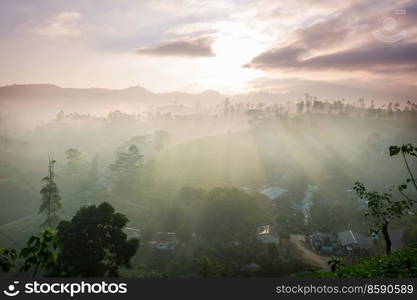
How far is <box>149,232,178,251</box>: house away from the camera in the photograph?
4920cm

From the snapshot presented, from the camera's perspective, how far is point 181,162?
111 meters

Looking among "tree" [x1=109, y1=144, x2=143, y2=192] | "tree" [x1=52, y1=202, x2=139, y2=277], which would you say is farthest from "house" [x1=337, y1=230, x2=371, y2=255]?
"tree" [x1=109, y1=144, x2=143, y2=192]

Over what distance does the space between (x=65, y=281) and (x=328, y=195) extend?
230ft

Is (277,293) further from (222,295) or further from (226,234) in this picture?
(226,234)

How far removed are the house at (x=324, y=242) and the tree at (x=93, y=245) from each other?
31.3 m

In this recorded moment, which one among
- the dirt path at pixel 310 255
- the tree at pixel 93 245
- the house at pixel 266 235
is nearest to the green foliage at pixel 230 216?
the house at pixel 266 235

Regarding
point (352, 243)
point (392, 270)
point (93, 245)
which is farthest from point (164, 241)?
point (392, 270)

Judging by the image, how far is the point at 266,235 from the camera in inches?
2055

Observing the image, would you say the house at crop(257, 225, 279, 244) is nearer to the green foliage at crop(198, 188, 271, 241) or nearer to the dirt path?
the green foliage at crop(198, 188, 271, 241)

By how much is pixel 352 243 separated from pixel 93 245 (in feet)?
118

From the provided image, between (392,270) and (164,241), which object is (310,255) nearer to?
(164,241)

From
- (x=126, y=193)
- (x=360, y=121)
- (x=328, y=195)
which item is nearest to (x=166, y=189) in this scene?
(x=126, y=193)

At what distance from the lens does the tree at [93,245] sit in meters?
26.7

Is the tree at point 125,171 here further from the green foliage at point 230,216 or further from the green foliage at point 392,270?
the green foliage at point 392,270
